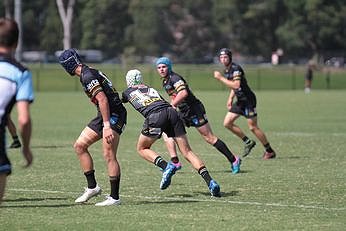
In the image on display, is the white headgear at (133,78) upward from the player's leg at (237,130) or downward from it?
upward

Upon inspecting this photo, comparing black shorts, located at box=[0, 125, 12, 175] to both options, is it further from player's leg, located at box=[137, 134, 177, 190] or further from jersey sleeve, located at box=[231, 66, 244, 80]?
jersey sleeve, located at box=[231, 66, 244, 80]

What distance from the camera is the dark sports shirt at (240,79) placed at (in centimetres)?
1706

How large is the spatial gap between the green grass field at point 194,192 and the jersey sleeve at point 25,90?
7.67 ft

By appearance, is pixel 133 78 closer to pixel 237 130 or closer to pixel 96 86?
pixel 96 86

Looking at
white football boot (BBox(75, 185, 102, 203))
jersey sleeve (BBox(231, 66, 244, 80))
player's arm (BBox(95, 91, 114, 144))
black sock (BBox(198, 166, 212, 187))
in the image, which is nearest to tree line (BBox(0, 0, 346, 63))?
jersey sleeve (BBox(231, 66, 244, 80))

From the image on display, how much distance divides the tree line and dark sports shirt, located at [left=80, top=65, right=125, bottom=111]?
2970 inches

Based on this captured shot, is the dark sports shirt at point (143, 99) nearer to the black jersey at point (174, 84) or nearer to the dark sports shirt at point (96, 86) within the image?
the dark sports shirt at point (96, 86)

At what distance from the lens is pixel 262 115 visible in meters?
33.8

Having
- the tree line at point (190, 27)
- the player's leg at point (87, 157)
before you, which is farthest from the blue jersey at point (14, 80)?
the tree line at point (190, 27)

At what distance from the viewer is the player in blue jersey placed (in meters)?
7.73

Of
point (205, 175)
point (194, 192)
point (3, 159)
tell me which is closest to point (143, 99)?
point (205, 175)

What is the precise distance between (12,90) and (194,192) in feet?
17.6

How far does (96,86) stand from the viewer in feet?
36.6

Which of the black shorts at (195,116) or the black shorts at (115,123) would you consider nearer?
the black shorts at (115,123)
